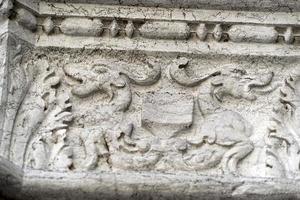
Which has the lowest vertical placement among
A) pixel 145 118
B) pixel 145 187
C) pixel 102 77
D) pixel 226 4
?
pixel 145 187

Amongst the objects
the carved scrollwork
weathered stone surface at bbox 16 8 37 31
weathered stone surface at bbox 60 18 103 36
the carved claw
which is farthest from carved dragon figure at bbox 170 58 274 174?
Answer: weathered stone surface at bbox 16 8 37 31

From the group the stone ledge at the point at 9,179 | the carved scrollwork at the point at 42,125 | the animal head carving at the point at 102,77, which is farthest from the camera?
the animal head carving at the point at 102,77

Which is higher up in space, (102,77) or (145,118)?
(102,77)

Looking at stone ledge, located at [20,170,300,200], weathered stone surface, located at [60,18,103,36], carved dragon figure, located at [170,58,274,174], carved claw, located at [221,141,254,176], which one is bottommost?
stone ledge, located at [20,170,300,200]

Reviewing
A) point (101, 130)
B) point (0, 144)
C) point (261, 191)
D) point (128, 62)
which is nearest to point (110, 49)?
point (128, 62)

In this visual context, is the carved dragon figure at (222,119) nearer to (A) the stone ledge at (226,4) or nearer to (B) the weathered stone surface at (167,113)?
(B) the weathered stone surface at (167,113)

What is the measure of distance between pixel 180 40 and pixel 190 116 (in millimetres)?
368

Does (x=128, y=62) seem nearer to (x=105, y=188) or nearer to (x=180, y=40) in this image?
(x=180, y=40)

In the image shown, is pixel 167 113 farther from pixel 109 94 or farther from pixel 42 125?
pixel 42 125

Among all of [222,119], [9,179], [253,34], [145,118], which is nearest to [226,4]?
[253,34]

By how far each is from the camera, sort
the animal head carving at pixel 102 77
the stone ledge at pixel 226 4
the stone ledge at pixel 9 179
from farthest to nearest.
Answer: the stone ledge at pixel 226 4, the animal head carving at pixel 102 77, the stone ledge at pixel 9 179

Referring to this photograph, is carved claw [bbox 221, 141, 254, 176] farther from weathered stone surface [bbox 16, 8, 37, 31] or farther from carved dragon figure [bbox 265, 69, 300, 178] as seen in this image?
weathered stone surface [bbox 16, 8, 37, 31]

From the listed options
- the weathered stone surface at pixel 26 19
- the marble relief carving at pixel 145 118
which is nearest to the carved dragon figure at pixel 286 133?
the marble relief carving at pixel 145 118

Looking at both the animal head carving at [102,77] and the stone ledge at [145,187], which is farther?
the animal head carving at [102,77]
